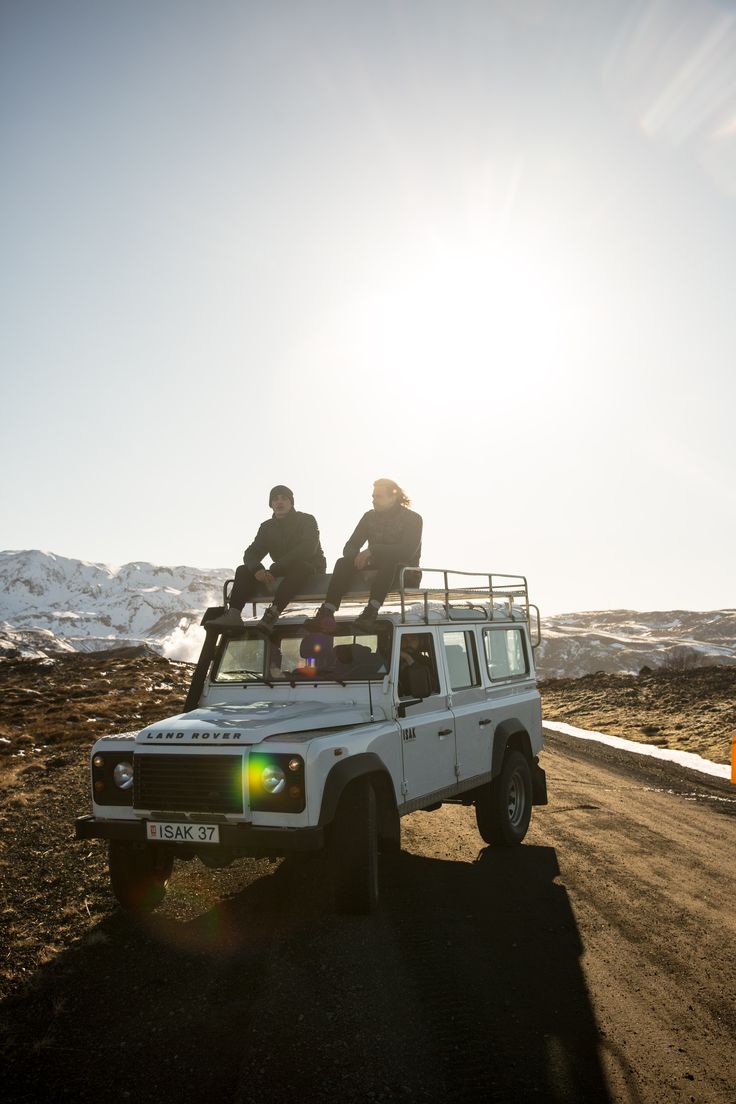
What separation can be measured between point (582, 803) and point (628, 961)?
220 inches

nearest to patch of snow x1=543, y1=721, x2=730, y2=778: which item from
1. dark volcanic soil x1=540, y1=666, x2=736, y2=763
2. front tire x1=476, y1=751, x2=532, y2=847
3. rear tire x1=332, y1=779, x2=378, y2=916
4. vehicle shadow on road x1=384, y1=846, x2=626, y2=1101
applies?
dark volcanic soil x1=540, y1=666, x2=736, y2=763

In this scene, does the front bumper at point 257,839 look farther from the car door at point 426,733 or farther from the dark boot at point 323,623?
the dark boot at point 323,623

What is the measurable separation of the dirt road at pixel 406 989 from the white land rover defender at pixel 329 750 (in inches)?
25.0

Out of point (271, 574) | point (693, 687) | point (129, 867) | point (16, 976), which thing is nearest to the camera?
point (16, 976)

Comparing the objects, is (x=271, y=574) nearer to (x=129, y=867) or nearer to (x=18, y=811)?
(x=129, y=867)

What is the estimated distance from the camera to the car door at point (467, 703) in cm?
779

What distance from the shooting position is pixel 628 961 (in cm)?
512

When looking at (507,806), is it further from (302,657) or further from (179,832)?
(179,832)

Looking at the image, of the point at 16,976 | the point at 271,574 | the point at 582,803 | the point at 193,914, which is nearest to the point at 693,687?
the point at 582,803

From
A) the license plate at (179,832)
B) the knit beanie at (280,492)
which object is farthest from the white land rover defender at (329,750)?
the knit beanie at (280,492)

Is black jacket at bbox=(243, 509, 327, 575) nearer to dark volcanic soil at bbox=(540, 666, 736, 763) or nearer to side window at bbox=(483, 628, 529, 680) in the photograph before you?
side window at bbox=(483, 628, 529, 680)

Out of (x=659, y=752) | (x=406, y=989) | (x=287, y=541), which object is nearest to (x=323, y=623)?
(x=287, y=541)

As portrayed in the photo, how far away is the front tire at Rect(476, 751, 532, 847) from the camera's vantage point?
8266 millimetres

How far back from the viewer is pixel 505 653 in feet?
31.3
